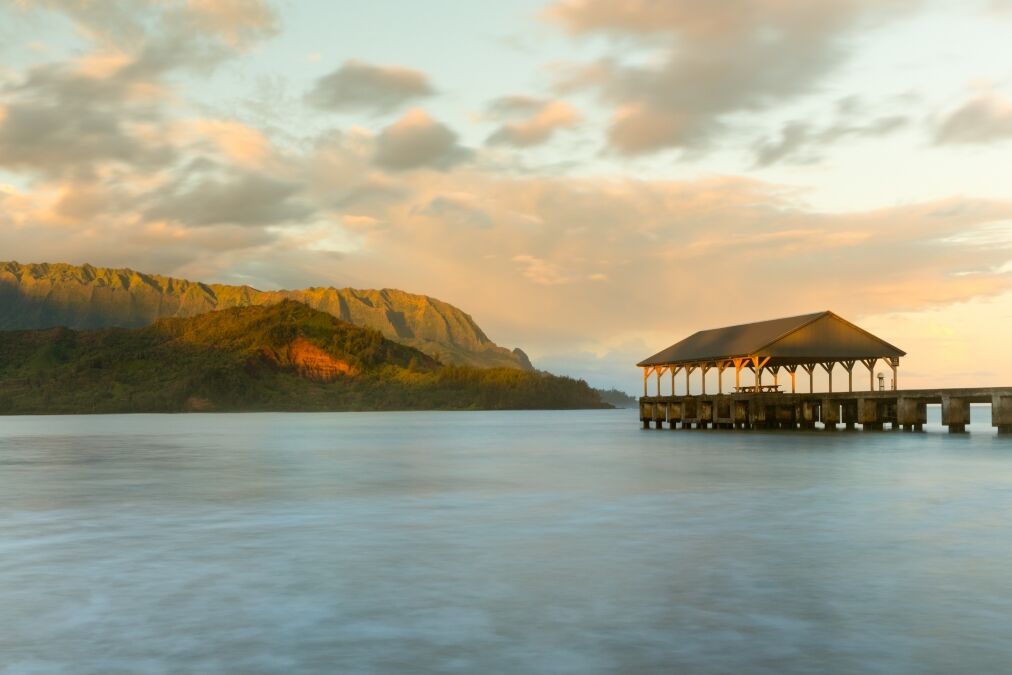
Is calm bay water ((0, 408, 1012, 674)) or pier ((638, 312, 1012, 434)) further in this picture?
pier ((638, 312, 1012, 434))

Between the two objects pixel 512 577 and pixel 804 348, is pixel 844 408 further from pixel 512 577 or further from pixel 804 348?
pixel 512 577

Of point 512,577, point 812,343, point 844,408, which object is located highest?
point 812,343

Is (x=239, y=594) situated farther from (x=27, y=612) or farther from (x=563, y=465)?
(x=563, y=465)

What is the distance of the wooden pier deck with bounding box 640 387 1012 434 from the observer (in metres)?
53.7

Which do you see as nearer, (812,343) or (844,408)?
(812,343)

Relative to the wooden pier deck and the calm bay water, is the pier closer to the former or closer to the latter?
the wooden pier deck

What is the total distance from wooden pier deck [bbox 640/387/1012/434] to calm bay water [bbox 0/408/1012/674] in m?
27.2

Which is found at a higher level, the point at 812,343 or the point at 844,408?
the point at 812,343

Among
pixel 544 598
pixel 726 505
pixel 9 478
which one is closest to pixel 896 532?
pixel 726 505

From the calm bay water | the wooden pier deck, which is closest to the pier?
the wooden pier deck

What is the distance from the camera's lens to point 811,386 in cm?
6488

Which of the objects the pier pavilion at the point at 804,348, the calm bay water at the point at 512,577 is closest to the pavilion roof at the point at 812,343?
the pier pavilion at the point at 804,348

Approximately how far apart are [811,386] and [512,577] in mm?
55803

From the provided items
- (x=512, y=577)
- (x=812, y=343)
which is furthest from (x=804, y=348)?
(x=512, y=577)
